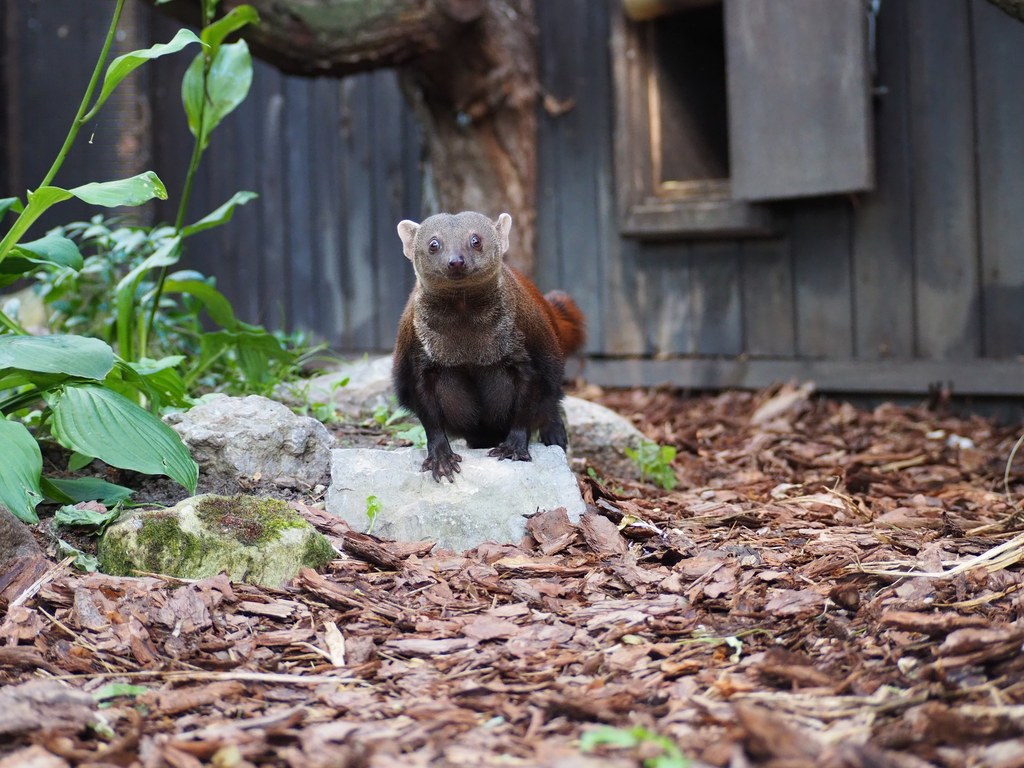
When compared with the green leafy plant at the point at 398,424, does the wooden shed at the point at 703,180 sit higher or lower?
higher

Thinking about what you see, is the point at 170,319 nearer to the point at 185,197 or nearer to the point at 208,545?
the point at 185,197

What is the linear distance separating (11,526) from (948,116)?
5.21m

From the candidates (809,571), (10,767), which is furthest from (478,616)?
(10,767)

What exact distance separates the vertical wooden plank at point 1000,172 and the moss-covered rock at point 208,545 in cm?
435

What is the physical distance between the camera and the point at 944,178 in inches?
243

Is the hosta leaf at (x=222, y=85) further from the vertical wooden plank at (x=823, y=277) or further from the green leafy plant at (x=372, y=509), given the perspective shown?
the vertical wooden plank at (x=823, y=277)

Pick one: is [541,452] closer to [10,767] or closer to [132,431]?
[132,431]

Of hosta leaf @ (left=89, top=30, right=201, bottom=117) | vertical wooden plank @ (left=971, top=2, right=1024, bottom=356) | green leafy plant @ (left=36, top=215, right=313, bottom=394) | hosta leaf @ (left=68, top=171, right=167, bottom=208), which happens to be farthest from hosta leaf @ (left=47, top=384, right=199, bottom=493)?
vertical wooden plank @ (left=971, top=2, right=1024, bottom=356)

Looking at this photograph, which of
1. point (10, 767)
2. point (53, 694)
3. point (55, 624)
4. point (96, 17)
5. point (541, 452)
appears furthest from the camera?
point (96, 17)

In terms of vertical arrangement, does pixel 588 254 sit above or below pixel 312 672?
above

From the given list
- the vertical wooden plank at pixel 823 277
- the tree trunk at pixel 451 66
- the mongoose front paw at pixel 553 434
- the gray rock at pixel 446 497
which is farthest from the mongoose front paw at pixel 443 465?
the vertical wooden plank at pixel 823 277

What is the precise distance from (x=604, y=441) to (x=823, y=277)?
223cm

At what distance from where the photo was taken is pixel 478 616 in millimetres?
3029

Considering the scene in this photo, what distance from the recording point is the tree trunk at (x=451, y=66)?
632 cm
